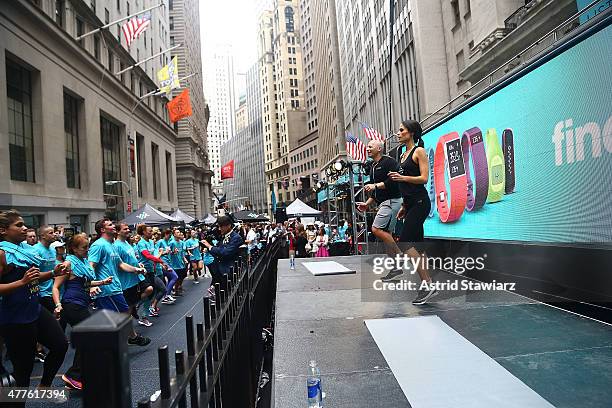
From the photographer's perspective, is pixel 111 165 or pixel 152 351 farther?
pixel 111 165

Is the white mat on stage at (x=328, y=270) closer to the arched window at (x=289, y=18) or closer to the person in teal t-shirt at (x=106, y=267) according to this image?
the person in teal t-shirt at (x=106, y=267)

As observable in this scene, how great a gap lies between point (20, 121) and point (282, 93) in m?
107

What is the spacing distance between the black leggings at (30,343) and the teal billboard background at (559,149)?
5.63m

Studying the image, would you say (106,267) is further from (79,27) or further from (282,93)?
(282,93)

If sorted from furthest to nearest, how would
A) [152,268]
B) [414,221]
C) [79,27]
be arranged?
[79,27], [152,268], [414,221]

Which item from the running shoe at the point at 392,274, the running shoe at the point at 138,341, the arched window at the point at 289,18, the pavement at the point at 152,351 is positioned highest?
the arched window at the point at 289,18

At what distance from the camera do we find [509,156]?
17.9 ft

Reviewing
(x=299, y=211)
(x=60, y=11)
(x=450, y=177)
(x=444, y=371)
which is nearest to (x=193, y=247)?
(x=299, y=211)

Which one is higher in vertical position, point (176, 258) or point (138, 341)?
point (176, 258)

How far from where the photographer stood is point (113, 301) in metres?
6.72

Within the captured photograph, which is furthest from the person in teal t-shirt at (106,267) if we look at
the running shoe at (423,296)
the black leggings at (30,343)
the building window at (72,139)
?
the building window at (72,139)

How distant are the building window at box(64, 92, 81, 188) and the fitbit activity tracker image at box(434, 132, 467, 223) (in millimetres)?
24873

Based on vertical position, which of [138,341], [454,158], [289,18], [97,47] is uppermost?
[289,18]

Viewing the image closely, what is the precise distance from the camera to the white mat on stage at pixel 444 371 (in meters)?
2.42
